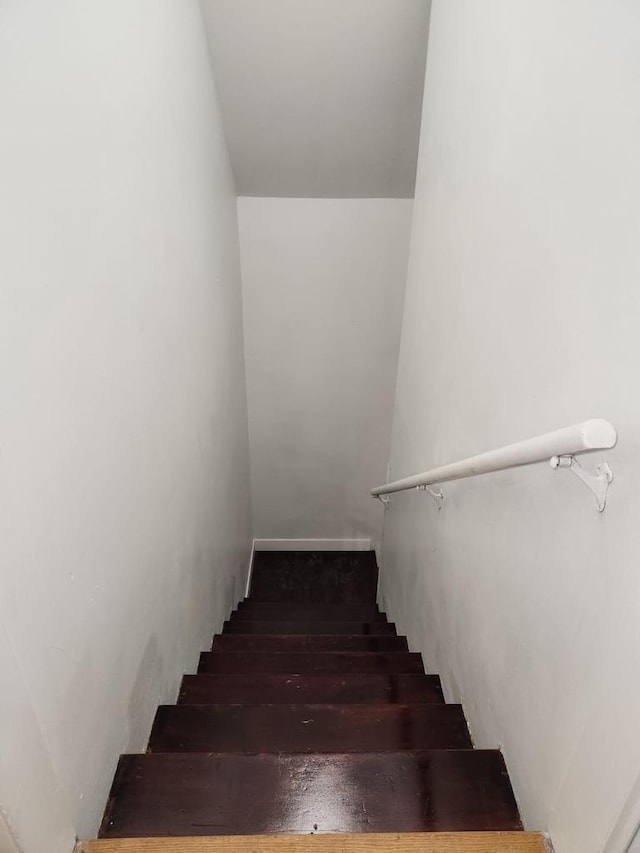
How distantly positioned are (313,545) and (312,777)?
12.2ft

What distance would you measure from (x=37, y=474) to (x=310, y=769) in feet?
3.04

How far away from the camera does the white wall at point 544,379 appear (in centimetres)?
75

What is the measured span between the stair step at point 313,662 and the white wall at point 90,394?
0.83 feet

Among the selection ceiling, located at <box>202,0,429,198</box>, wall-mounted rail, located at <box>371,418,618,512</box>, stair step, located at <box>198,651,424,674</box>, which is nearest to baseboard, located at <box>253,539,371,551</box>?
stair step, located at <box>198,651,424,674</box>

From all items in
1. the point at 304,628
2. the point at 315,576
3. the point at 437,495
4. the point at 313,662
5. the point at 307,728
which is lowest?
the point at 315,576

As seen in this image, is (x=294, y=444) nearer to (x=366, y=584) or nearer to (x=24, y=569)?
(x=366, y=584)

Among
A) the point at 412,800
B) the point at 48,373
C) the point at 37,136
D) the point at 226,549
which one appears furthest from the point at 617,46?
the point at 226,549

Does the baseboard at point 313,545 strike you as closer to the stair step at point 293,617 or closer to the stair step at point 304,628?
the stair step at point 293,617

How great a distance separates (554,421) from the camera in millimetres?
969

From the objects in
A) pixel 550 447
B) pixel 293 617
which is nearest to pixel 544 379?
pixel 550 447

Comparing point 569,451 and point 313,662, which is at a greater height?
point 569,451

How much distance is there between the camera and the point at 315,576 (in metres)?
4.59

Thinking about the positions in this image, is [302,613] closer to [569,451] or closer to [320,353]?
[320,353]

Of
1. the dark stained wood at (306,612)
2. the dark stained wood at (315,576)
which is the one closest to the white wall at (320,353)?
the dark stained wood at (315,576)
